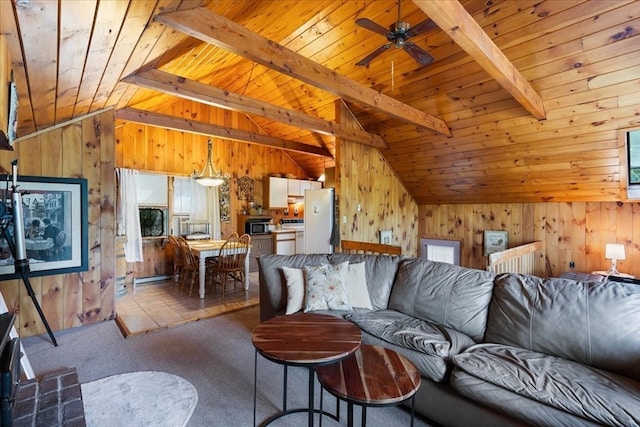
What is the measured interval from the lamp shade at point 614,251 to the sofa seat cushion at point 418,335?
3.22 m

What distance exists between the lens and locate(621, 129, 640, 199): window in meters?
3.36

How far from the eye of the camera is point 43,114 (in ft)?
9.16

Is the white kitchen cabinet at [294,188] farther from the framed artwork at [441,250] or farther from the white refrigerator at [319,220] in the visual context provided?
the framed artwork at [441,250]

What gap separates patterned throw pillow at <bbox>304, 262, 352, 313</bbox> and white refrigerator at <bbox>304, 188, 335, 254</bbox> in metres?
2.49

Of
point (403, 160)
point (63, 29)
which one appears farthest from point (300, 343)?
point (403, 160)

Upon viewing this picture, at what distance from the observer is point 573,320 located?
1.81 meters

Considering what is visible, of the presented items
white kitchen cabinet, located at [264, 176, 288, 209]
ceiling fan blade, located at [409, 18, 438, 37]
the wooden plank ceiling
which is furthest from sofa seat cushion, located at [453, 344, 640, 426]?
white kitchen cabinet, located at [264, 176, 288, 209]

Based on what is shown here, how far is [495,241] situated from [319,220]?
3.15m

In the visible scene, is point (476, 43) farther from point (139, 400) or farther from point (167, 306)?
point (167, 306)

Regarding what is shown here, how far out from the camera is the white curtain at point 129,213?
5152 mm

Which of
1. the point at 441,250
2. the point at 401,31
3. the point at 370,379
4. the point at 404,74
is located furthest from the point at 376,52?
the point at 441,250

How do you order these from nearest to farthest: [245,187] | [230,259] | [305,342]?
[305,342]
[230,259]
[245,187]

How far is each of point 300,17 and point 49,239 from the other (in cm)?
382

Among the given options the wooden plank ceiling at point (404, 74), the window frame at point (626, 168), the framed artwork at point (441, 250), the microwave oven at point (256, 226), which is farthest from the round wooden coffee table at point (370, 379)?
the microwave oven at point (256, 226)
